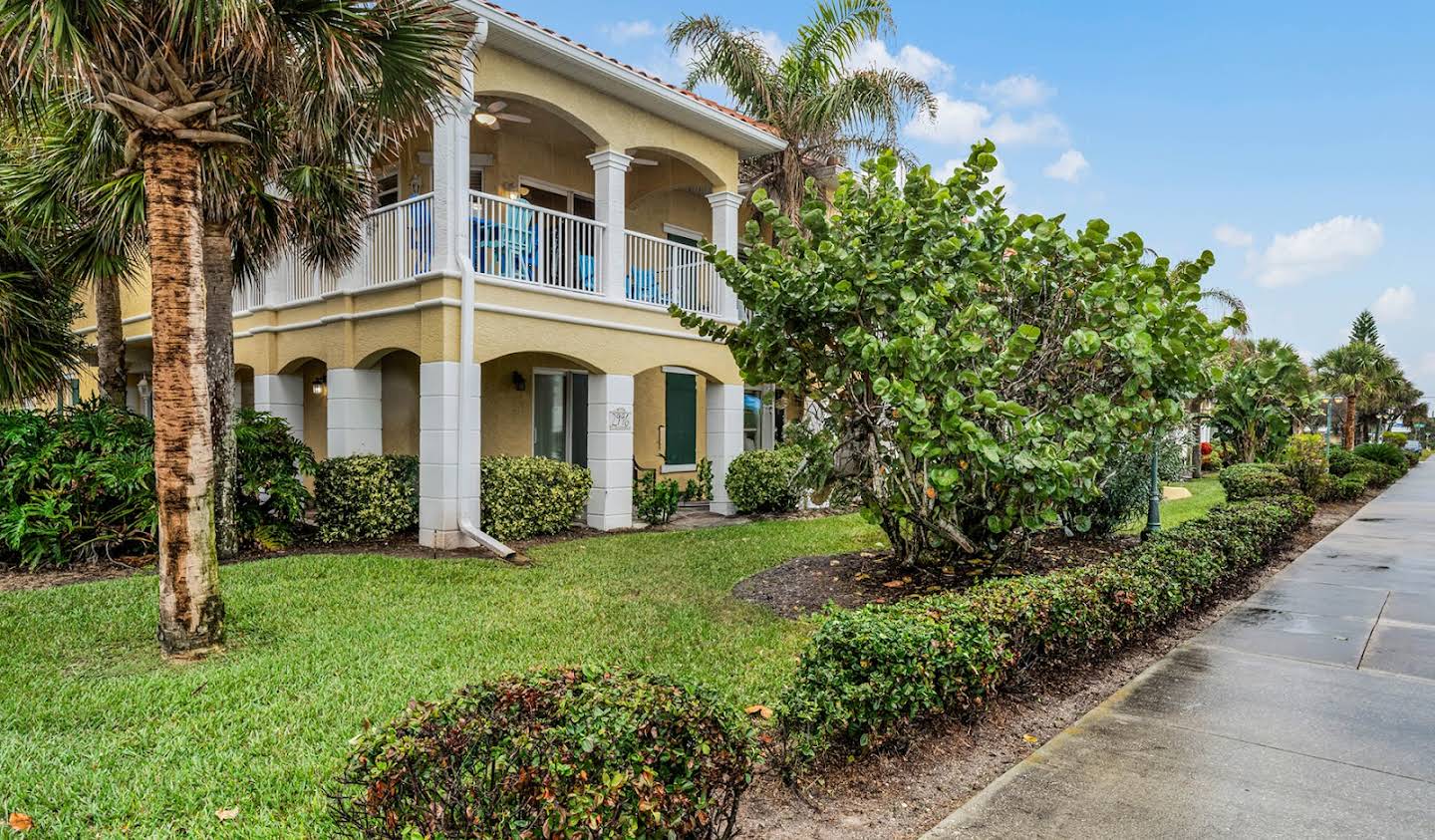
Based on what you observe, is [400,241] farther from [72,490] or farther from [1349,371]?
[1349,371]

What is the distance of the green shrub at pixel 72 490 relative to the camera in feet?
27.8

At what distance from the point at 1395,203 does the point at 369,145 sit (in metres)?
23.2

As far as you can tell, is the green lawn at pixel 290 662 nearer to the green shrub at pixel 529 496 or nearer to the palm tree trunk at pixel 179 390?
the palm tree trunk at pixel 179 390

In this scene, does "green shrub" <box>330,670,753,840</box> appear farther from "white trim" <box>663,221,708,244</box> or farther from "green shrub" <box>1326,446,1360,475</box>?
"green shrub" <box>1326,446,1360,475</box>

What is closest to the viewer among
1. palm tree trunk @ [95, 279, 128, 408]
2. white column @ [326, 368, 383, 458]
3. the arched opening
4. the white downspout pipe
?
the white downspout pipe

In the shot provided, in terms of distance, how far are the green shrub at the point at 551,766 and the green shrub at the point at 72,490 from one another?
755 centimetres

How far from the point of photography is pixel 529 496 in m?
10.8

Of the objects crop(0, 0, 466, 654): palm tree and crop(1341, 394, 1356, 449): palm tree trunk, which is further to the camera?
crop(1341, 394, 1356, 449): palm tree trunk

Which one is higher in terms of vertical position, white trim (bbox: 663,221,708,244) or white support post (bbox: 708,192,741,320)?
white trim (bbox: 663,221,708,244)

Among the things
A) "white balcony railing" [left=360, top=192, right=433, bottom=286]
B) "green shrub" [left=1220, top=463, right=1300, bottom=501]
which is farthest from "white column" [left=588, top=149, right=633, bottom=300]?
"green shrub" [left=1220, top=463, right=1300, bottom=501]

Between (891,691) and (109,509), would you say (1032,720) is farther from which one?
(109,509)

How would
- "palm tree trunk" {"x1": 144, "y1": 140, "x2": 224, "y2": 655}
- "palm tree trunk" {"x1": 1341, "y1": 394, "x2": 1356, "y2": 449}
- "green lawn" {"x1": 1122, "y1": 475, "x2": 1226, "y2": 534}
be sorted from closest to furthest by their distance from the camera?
"palm tree trunk" {"x1": 144, "y1": 140, "x2": 224, "y2": 655}
"green lawn" {"x1": 1122, "y1": 475, "x2": 1226, "y2": 534}
"palm tree trunk" {"x1": 1341, "y1": 394, "x2": 1356, "y2": 449}

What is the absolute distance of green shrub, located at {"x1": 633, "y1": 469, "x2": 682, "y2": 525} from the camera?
488 inches

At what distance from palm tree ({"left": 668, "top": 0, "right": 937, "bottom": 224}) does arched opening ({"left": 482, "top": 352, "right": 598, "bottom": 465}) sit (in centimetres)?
563
